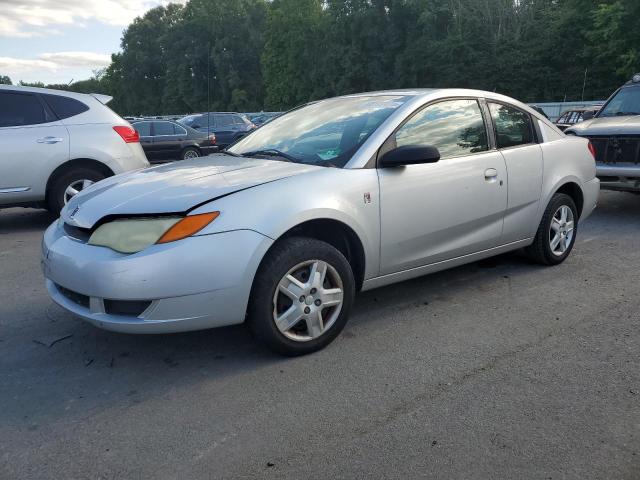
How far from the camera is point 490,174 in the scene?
443cm

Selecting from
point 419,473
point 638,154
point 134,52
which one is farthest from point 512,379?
point 134,52

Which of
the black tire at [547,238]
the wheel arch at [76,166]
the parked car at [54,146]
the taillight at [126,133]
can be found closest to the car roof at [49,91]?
the parked car at [54,146]

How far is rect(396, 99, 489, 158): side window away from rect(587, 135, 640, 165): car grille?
3673 mm

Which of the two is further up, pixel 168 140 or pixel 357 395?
pixel 168 140

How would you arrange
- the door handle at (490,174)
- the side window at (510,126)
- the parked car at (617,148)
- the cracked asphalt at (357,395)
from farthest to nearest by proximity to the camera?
the parked car at (617,148)
the side window at (510,126)
the door handle at (490,174)
the cracked asphalt at (357,395)

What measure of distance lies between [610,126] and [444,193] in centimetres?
468

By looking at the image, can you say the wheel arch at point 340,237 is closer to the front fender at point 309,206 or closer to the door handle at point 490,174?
the front fender at point 309,206

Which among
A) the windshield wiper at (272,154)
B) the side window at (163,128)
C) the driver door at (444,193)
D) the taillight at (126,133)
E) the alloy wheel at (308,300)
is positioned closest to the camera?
the alloy wheel at (308,300)

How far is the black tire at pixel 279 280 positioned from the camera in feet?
10.7

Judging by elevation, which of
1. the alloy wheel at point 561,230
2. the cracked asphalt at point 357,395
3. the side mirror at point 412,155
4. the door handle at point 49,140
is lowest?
the cracked asphalt at point 357,395

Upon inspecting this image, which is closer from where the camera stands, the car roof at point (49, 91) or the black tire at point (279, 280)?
the black tire at point (279, 280)

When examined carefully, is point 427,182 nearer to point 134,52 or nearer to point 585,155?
point 585,155

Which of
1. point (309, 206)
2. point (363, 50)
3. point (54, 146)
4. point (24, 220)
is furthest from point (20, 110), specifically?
point (363, 50)

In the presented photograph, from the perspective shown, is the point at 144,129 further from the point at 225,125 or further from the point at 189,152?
the point at 225,125
